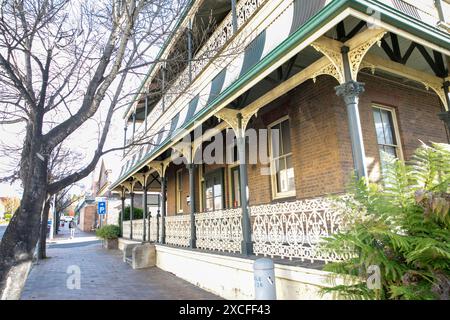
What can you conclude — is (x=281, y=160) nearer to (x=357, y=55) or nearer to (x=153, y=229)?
(x=357, y=55)

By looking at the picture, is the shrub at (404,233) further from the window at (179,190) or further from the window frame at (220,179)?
the window at (179,190)

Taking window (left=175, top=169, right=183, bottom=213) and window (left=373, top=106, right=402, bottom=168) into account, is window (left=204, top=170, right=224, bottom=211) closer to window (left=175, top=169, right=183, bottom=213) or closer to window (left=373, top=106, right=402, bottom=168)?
window (left=175, top=169, right=183, bottom=213)

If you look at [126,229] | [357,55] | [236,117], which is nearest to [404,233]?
[357,55]

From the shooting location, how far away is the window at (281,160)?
803cm

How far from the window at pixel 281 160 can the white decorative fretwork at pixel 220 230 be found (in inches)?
65.8

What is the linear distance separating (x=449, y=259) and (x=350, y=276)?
0.94m

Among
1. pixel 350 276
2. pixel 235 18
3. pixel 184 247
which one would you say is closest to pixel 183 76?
pixel 235 18

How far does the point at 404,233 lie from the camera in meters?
3.41

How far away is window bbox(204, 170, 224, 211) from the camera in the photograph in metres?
11.8

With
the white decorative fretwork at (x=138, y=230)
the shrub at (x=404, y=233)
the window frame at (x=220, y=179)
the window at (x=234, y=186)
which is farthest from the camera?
the white decorative fretwork at (x=138, y=230)

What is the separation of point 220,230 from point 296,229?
105 inches

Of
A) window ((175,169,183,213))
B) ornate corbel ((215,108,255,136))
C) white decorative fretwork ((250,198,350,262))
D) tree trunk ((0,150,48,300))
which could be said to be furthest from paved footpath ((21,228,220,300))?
window ((175,169,183,213))

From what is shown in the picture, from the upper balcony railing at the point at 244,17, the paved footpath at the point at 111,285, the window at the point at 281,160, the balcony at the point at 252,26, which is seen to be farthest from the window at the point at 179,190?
the window at the point at 281,160
